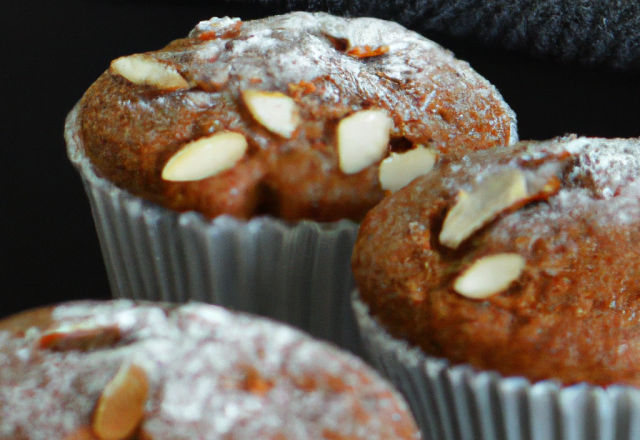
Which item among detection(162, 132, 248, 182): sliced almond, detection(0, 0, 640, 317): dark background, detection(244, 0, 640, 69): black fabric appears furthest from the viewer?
detection(244, 0, 640, 69): black fabric

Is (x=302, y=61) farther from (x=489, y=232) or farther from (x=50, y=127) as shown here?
(x=50, y=127)

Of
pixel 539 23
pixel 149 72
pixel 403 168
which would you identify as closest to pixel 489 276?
pixel 403 168

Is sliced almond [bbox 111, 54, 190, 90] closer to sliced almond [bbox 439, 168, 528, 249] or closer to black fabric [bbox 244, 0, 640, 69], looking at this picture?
sliced almond [bbox 439, 168, 528, 249]

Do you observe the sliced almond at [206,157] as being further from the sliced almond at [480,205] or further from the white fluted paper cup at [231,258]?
the sliced almond at [480,205]

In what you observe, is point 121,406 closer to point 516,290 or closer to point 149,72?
point 516,290

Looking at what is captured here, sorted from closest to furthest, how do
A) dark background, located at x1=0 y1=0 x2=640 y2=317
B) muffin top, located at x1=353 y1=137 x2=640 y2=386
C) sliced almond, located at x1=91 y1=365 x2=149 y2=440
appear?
1. sliced almond, located at x1=91 y1=365 x2=149 y2=440
2. muffin top, located at x1=353 y1=137 x2=640 y2=386
3. dark background, located at x1=0 y1=0 x2=640 y2=317

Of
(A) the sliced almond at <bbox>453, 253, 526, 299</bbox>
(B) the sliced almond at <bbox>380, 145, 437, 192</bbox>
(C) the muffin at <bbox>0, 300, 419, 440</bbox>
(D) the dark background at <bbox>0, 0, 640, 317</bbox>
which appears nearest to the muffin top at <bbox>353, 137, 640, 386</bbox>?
(A) the sliced almond at <bbox>453, 253, 526, 299</bbox>
